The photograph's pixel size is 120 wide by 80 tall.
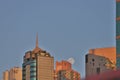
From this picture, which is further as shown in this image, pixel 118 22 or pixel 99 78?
pixel 118 22

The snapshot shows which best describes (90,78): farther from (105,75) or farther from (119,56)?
(119,56)

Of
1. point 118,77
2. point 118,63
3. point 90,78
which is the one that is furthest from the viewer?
point 118,63

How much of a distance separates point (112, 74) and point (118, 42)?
123767mm

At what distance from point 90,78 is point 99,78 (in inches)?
97.5

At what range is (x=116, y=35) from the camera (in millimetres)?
174625

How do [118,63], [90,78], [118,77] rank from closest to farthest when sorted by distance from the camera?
1. [118,77]
2. [90,78]
3. [118,63]

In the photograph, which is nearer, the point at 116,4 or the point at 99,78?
the point at 99,78

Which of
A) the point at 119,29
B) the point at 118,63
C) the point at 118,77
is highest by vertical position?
the point at 119,29

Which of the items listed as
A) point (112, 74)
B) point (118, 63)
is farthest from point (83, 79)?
point (118, 63)

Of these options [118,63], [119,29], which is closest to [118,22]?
[119,29]

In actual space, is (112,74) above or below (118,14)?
below

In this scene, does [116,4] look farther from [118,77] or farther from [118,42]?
[118,77]

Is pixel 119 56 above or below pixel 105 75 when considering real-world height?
above

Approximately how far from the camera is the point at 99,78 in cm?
5178
